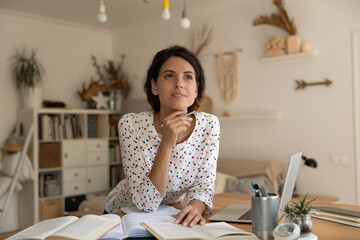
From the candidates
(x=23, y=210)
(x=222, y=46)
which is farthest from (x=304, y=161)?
(x=23, y=210)

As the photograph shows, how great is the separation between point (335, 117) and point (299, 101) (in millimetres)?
399

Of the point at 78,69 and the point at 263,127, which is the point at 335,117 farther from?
the point at 78,69

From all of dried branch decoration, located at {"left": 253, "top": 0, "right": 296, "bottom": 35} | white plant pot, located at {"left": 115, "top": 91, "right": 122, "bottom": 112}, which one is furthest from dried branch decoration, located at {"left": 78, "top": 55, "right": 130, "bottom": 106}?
dried branch decoration, located at {"left": 253, "top": 0, "right": 296, "bottom": 35}

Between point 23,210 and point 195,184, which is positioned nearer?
point 195,184

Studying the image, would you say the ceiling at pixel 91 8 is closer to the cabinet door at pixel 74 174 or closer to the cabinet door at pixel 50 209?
the cabinet door at pixel 74 174

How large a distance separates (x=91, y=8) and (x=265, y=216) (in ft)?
13.7

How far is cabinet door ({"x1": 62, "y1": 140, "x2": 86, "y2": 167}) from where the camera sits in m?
4.86

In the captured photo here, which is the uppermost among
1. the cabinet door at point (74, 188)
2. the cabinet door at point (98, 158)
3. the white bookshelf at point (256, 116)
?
the white bookshelf at point (256, 116)

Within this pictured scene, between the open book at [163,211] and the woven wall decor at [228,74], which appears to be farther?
the woven wall decor at [228,74]

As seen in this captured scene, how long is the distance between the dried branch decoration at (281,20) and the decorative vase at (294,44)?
81 millimetres

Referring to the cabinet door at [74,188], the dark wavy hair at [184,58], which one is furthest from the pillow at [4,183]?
the dark wavy hair at [184,58]

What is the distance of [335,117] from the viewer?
3625 millimetres

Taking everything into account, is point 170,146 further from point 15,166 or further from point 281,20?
point 15,166

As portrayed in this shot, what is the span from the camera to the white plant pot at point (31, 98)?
15.3 ft
